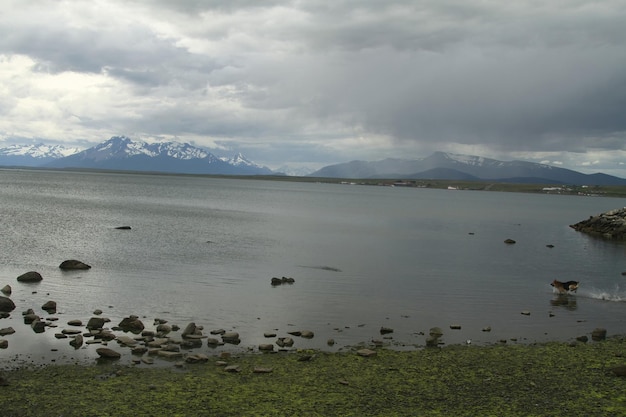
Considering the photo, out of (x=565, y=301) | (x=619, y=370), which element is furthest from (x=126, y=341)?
(x=565, y=301)

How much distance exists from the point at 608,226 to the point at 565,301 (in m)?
72.2

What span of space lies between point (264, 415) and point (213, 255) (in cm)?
4074

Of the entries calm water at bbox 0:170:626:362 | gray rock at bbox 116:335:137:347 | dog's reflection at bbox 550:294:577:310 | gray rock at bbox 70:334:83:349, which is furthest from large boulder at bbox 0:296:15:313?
dog's reflection at bbox 550:294:577:310

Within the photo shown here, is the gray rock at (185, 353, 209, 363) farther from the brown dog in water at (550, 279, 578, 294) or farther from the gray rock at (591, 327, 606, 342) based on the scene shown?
the brown dog in water at (550, 279, 578, 294)

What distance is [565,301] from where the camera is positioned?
39.5 m

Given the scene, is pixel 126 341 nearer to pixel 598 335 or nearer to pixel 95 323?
pixel 95 323

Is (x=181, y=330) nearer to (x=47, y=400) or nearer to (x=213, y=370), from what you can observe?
(x=213, y=370)

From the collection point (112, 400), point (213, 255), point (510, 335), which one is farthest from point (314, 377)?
point (213, 255)

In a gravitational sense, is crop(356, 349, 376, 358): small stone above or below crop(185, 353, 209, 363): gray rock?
above

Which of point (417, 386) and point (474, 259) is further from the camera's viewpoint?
point (474, 259)

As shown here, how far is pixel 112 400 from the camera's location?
17.8 m

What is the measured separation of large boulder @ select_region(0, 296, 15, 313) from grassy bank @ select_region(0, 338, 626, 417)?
37.6 ft

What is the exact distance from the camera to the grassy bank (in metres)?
17.4

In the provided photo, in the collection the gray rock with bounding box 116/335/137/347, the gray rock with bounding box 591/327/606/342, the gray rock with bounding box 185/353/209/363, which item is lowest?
the gray rock with bounding box 116/335/137/347
